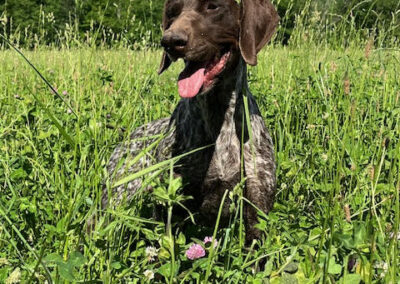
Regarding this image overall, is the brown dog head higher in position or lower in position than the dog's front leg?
higher

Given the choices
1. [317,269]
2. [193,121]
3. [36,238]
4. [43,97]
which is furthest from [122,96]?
[317,269]

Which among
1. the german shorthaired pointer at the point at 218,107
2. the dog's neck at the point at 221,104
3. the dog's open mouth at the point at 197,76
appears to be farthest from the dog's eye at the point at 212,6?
the dog's neck at the point at 221,104

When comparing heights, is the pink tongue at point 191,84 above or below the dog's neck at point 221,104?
above

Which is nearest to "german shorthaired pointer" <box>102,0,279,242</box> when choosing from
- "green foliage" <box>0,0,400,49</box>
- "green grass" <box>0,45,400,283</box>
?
"green grass" <box>0,45,400,283</box>

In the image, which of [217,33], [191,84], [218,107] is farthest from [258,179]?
[217,33]

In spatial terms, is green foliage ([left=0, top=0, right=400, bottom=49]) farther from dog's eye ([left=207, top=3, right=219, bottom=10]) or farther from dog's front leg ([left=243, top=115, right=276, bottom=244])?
dog's front leg ([left=243, top=115, right=276, bottom=244])

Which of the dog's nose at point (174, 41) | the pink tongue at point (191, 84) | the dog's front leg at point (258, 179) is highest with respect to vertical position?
the dog's nose at point (174, 41)

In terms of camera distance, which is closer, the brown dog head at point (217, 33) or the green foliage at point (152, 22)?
the brown dog head at point (217, 33)

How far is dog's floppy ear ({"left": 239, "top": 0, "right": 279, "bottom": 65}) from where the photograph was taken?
9.24 ft

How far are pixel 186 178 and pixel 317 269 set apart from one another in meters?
1.65

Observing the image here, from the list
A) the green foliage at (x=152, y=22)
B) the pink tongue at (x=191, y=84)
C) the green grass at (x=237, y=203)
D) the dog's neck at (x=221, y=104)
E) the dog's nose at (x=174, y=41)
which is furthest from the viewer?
the green foliage at (x=152, y=22)

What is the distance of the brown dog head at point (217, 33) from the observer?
8.79 feet

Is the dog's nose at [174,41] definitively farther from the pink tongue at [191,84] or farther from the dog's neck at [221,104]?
the dog's neck at [221,104]

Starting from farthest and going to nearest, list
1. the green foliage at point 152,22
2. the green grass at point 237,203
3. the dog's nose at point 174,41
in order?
the green foliage at point 152,22, the dog's nose at point 174,41, the green grass at point 237,203
